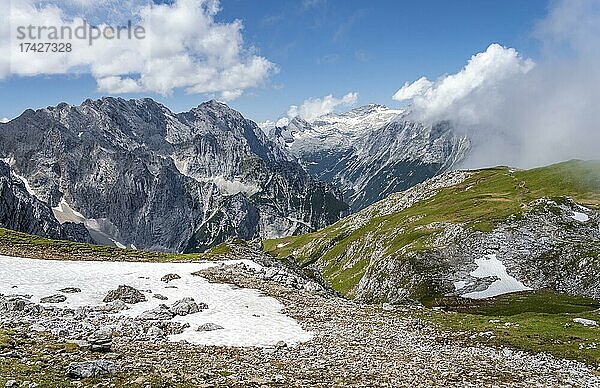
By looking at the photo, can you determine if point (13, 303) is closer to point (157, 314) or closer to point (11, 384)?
point (157, 314)

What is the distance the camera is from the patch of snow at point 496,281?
91688mm

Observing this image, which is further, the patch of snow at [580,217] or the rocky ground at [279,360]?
A: the patch of snow at [580,217]

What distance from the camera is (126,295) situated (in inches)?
1608

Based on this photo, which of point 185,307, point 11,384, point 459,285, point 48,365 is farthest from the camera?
point 459,285

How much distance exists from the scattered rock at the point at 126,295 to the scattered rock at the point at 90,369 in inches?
700

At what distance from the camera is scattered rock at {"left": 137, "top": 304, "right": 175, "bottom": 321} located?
117 ft

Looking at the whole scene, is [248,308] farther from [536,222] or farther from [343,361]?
[536,222]

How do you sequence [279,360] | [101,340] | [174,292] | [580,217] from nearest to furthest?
[279,360]
[101,340]
[174,292]
[580,217]

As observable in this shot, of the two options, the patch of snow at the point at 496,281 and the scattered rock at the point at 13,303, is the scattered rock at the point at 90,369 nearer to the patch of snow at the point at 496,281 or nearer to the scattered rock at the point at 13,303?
the scattered rock at the point at 13,303

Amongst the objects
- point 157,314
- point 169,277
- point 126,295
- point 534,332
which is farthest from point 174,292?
point 534,332

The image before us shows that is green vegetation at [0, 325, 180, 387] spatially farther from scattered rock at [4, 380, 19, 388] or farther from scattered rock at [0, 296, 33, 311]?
scattered rock at [0, 296, 33, 311]

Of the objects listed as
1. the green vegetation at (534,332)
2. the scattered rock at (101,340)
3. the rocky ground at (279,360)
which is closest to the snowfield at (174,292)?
the rocky ground at (279,360)

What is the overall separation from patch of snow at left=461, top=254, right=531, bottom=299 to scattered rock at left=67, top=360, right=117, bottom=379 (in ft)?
266

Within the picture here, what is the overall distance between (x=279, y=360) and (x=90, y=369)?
10.4m
